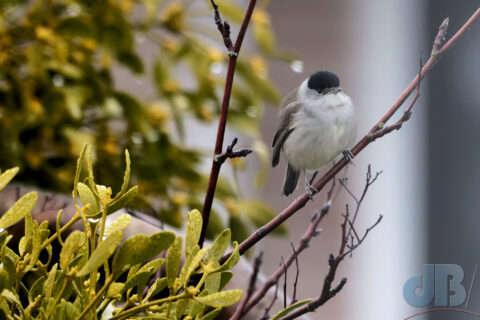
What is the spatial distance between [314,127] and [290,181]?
30 mm

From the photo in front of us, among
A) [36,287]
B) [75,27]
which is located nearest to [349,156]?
[36,287]

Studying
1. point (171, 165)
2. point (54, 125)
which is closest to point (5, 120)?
point (54, 125)

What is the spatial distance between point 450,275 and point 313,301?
0.18ft

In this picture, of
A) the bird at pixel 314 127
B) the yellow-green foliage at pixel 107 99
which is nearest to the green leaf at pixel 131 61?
the yellow-green foliage at pixel 107 99

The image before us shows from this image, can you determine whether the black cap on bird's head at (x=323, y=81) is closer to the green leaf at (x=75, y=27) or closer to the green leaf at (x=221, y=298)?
the green leaf at (x=221, y=298)

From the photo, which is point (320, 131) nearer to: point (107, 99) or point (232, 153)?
point (232, 153)

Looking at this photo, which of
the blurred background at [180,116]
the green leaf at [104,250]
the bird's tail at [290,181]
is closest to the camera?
the green leaf at [104,250]

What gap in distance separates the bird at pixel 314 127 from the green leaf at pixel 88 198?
3.1 inches

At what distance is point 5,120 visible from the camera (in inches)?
25.8

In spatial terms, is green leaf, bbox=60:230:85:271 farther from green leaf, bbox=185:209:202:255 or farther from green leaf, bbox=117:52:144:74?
green leaf, bbox=117:52:144:74

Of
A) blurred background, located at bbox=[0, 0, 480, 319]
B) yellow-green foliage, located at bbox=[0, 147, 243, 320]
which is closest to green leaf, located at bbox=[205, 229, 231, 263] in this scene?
yellow-green foliage, located at bbox=[0, 147, 243, 320]

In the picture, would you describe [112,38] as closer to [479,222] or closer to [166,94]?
[166,94]

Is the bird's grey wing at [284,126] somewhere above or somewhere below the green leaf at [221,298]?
above

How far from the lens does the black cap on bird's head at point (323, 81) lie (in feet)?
0.86
